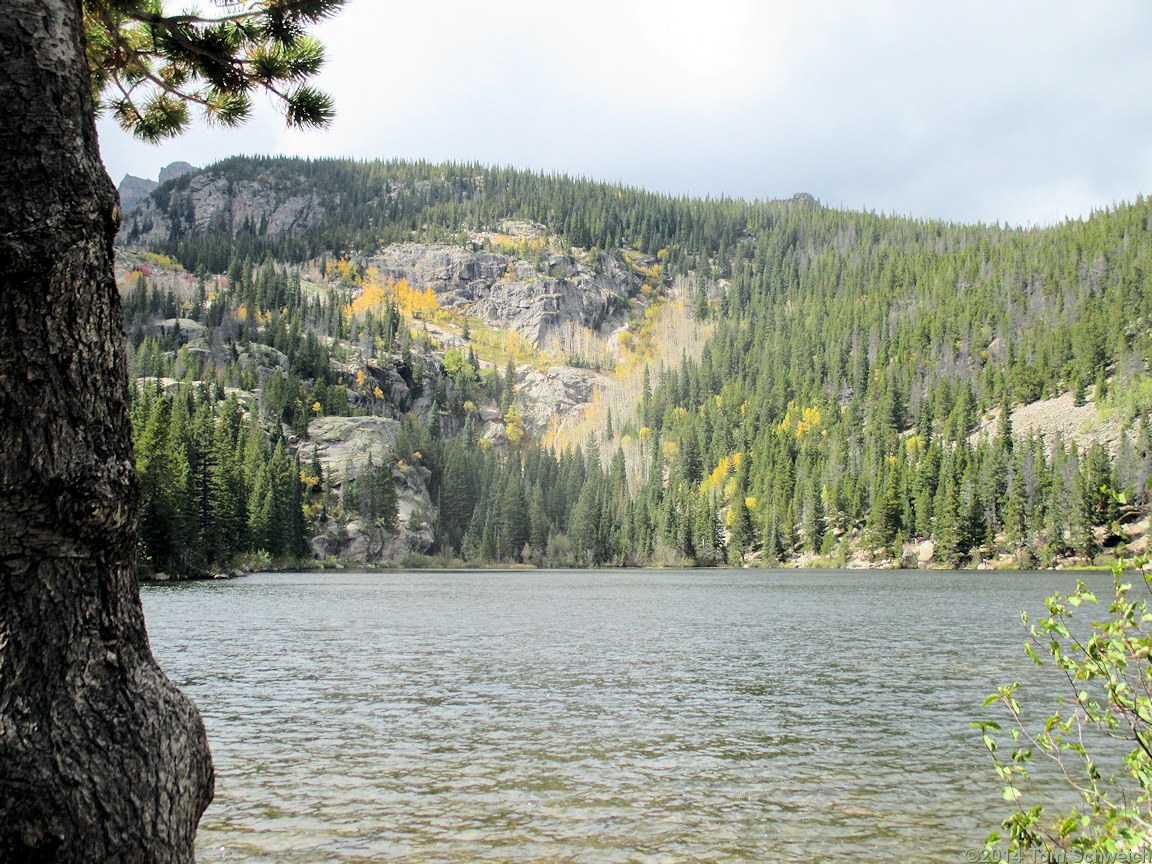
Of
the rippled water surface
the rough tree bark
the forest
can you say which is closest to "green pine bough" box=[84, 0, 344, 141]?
the rough tree bark

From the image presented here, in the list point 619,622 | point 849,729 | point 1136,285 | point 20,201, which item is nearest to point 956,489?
point 1136,285

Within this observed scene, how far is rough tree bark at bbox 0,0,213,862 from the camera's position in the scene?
4.00 metres

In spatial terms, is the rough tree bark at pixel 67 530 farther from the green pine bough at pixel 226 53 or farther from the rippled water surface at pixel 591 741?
the rippled water surface at pixel 591 741

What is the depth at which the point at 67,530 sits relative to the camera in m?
4.14

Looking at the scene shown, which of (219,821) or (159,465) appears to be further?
(159,465)

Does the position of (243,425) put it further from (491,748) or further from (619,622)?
(491,748)

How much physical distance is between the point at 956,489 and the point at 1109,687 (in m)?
132

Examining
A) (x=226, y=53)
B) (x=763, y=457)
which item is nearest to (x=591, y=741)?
(x=226, y=53)

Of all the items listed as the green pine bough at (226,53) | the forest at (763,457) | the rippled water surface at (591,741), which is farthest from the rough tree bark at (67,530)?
the forest at (763,457)

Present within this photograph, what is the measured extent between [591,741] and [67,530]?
1430 cm

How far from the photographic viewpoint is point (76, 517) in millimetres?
4133

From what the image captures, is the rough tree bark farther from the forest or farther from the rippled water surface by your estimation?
the forest

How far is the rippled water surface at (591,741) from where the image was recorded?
11.7 metres

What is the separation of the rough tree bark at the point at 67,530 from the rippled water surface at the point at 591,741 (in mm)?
7420
